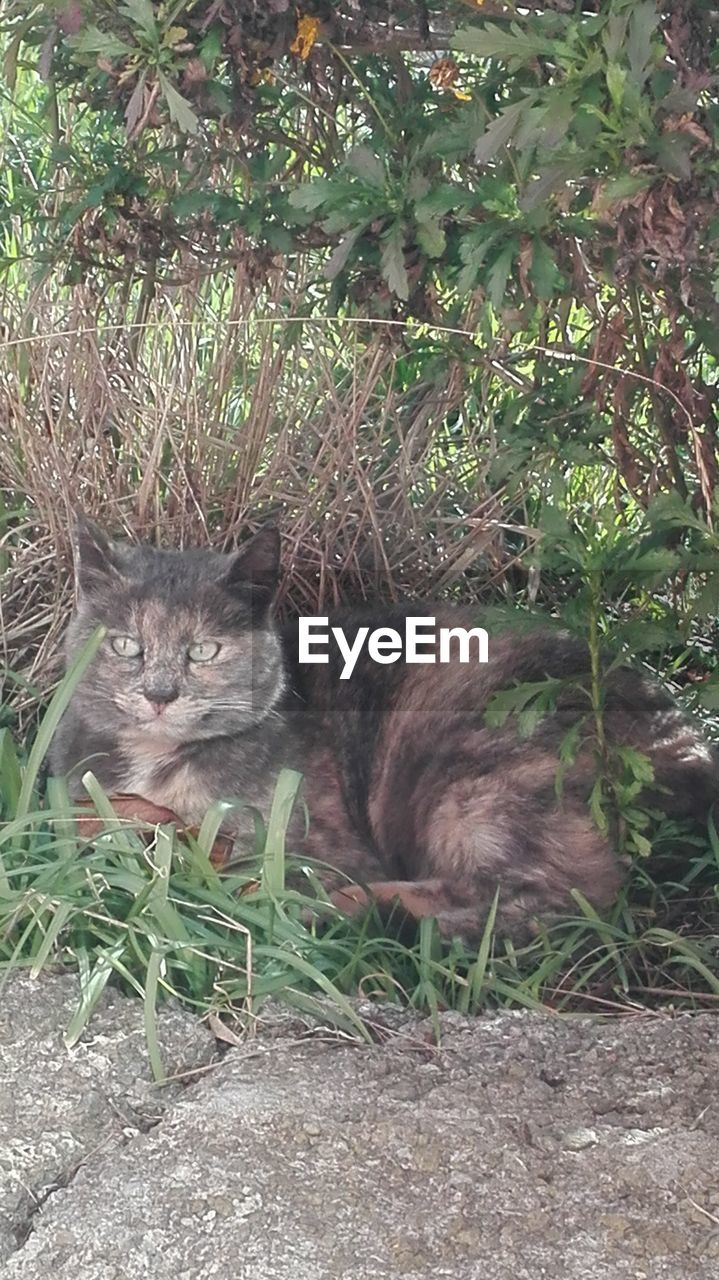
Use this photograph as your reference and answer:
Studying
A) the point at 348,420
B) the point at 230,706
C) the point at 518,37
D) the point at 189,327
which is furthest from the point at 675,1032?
the point at 189,327

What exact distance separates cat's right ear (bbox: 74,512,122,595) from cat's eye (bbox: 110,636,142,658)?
4.2 inches

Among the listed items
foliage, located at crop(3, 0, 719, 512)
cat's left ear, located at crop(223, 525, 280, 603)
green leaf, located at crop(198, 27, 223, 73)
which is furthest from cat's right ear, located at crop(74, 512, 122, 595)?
green leaf, located at crop(198, 27, 223, 73)

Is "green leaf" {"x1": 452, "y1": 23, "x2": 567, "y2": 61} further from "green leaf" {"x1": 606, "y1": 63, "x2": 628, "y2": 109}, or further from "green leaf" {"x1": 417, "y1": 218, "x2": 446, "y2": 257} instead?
"green leaf" {"x1": 417, "y1": 218, "x2": 446, "y2": 257}

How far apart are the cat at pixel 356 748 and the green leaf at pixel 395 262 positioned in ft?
2.39

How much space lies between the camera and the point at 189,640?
3.13 metres

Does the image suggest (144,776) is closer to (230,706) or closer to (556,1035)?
(230,706)

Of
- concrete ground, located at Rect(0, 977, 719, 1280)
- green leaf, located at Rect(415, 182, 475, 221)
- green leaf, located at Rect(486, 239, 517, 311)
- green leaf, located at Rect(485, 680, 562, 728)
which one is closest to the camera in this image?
concrete ground, located at Rect(0, 977, 719, 1280)

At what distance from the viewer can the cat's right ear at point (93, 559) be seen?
3.09 metres

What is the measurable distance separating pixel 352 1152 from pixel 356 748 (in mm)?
1403

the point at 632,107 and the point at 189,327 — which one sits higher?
the point at 189,327

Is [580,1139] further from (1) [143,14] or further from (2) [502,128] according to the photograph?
(1) [143,14]

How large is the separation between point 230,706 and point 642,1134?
132cm

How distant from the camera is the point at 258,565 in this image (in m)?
3.16

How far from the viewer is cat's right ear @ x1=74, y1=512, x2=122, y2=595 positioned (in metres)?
3.09
